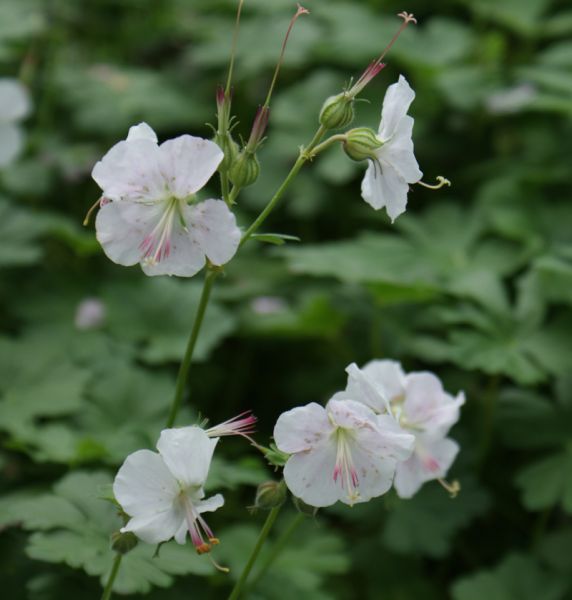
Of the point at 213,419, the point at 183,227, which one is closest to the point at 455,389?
the point at 213,419

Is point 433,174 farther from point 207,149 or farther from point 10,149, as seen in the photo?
point 207,149

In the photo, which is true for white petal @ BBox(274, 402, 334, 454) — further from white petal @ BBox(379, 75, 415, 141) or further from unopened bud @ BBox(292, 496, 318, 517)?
white petal @ BBox(379, 75, 415, 141)

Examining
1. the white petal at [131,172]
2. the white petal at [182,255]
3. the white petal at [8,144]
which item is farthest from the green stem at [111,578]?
the white petal at [8,144]

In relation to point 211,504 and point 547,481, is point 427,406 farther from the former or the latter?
point 547,481

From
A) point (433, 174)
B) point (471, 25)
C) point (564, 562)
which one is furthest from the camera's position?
point (471, 25)

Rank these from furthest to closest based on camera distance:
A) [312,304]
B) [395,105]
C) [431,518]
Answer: [312,304] → [431,518] → [395,105]

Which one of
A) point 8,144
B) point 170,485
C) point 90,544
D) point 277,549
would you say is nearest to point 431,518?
point 277,549

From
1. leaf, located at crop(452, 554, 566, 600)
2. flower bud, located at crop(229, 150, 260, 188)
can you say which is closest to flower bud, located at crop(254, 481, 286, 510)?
flower bud, located at crop(229, 150, 260, 188)
